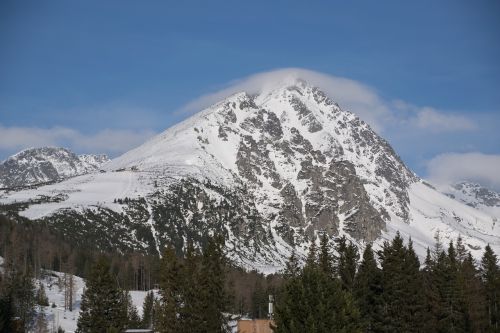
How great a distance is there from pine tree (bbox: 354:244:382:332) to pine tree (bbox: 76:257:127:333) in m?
29.4

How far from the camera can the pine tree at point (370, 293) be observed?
8288cm

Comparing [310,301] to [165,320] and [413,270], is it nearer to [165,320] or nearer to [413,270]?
[165,320]

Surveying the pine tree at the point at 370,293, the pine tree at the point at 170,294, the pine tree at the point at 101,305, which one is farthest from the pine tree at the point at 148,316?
the pine tree at the point at 370,293

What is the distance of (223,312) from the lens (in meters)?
83.0

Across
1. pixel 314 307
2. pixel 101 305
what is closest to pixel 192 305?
pixel 101 305

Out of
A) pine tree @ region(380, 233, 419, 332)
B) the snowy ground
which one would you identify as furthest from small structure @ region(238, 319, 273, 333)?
the snowy ground

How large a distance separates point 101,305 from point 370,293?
3315 cm

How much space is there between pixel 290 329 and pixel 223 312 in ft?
105

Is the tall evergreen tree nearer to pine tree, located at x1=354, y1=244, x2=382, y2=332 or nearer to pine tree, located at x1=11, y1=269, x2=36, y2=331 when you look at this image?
pine tree, located at x1=354, y1=244, x2=382, y2=332

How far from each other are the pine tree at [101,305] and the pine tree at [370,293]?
29397 millimetres

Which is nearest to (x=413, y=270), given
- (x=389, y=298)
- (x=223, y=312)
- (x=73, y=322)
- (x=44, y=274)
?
(x=389, y=298)

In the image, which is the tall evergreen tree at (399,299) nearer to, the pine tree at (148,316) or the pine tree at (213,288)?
the pine tree at (213,288)

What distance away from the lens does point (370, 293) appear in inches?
3334

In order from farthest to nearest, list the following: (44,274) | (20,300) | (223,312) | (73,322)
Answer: (44,274), (73,322), (20,300), (223,312)
